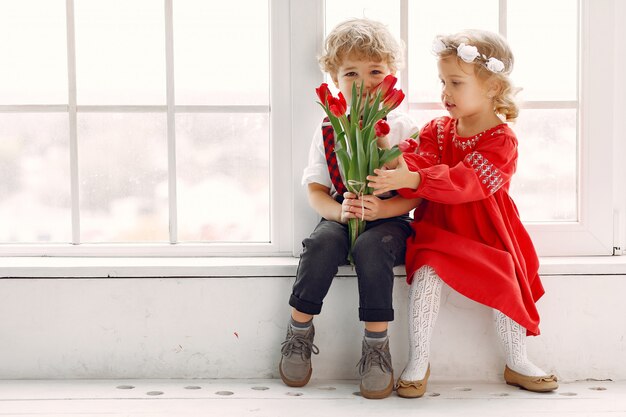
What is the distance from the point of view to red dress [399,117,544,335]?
75.2 inches

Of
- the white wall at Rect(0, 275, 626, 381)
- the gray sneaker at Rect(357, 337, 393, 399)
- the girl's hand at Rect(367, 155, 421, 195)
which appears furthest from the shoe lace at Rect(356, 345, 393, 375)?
the girl's hand at Rect(367, 155, 421, 195)

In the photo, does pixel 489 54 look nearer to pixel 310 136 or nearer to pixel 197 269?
pixel 310 136

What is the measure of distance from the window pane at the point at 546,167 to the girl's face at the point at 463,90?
0.28 metres

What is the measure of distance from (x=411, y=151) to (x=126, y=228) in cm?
87

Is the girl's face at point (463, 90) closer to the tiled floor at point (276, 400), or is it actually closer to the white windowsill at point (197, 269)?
the white windowsill at point (197, 269)

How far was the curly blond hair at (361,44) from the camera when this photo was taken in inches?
79.3

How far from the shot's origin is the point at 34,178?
2.27 metres

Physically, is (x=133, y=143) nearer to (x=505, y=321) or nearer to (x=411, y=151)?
(x=411, y=151)

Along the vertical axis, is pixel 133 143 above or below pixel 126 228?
above

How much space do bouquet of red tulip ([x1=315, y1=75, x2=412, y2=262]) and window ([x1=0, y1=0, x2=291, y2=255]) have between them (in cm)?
32

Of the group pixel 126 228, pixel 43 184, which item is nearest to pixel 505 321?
pixel 126 228

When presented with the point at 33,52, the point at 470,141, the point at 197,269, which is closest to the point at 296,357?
the point at 197,269

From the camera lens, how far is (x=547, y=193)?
2.26 m

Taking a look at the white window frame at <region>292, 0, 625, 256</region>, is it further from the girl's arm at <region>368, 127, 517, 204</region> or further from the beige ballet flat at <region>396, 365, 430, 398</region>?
the beige ballet flat at <region>396, 365, 430, 398</region>
